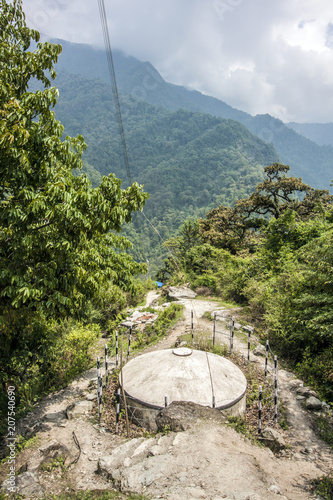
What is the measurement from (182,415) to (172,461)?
1.46 meters

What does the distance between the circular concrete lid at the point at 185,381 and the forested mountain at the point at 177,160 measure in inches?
2505

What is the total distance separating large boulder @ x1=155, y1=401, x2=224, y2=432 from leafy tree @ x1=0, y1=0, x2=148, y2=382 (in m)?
3.21

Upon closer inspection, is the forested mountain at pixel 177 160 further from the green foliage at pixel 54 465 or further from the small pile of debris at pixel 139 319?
the green foliage at pixel 54 465

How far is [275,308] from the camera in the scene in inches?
483

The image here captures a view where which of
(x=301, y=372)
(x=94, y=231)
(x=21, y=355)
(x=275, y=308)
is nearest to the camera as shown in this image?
(x=94, y=231)

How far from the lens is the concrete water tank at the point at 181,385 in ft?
24.2

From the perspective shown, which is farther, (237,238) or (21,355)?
(237,238)

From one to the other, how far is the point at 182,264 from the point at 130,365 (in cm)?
2066

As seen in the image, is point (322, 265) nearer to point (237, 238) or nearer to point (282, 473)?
point (282, 473)

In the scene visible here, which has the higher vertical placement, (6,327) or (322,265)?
(322,265)

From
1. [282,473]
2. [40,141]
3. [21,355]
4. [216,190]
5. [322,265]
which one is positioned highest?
[216,190]

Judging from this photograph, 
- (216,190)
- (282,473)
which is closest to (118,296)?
(282,473)

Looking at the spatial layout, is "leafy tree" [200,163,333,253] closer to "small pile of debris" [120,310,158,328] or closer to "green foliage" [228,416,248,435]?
"small pile of debris" [120,310,158,328]

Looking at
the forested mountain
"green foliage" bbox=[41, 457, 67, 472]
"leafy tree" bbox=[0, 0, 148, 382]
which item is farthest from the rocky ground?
the forested mountain
